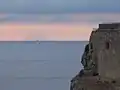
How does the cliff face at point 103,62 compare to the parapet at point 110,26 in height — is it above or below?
below

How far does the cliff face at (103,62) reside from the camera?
112cm

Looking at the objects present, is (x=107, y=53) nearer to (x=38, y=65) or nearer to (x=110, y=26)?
(x=110, y=26)

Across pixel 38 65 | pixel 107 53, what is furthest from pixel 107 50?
pixel 38 65

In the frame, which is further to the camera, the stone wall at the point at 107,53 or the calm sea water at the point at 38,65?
the calm sea water at the point at 38,65

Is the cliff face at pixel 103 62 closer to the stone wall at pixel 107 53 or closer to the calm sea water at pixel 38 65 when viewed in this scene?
the stone wall at pixel 107 53

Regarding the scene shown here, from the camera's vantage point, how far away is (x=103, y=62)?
1.14m

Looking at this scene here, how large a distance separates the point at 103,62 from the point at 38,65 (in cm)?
202

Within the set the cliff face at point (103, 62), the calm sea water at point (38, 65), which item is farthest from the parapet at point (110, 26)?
the calm sea water at point (38, 65)

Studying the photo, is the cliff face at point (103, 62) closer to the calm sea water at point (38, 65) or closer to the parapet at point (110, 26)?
the parapet at point (110, 26)

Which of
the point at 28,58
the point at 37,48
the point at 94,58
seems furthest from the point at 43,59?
the point at 94,58

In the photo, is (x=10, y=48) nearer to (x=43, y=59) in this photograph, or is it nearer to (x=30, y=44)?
(x=30, y=44)

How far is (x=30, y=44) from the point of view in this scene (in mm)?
3594

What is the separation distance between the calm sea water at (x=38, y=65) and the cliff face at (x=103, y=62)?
143 centimetres

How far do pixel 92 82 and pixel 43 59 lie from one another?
2.13 meters
